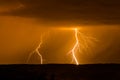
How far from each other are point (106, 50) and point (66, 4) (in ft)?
1.71

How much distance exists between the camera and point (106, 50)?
211cm

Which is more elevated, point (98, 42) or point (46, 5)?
point (46, 5)

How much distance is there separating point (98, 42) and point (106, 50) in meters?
0.07

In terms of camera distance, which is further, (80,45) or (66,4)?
(80,45)
